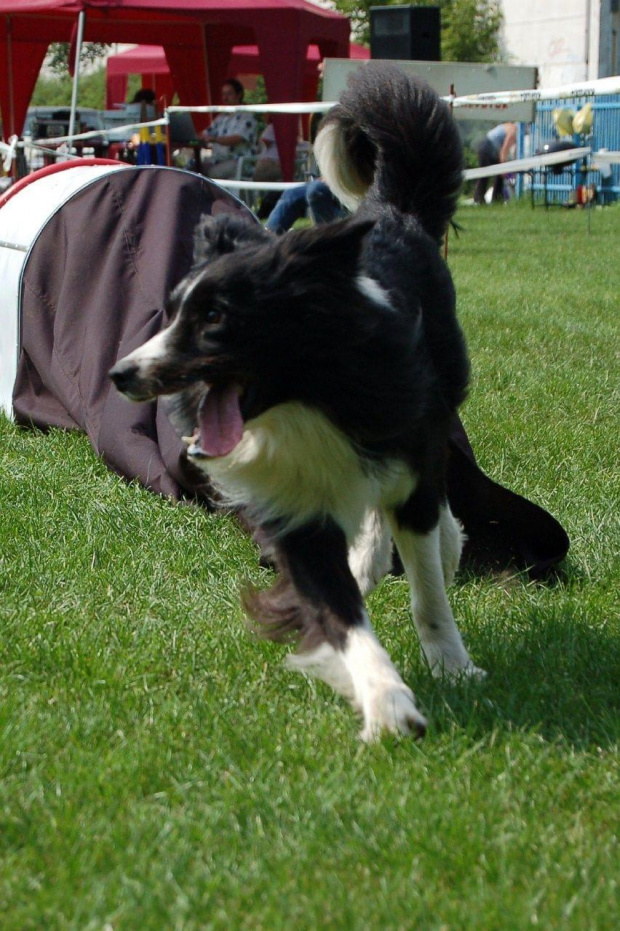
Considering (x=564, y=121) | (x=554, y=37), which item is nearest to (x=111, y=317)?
(x=564, y=121)

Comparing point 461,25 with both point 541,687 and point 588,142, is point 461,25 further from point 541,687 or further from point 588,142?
point 541,687

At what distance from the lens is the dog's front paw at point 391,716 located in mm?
2838

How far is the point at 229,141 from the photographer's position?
17.8 m

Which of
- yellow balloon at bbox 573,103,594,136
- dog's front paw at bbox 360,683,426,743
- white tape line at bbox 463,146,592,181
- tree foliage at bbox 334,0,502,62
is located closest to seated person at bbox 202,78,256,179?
white tape line at bbox 463,146,592,181

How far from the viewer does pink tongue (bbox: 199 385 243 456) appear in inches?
116

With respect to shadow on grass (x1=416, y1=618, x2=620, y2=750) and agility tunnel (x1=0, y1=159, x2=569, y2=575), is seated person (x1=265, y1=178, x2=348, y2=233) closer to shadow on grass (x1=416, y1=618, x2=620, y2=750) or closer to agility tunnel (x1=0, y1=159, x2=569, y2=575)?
agility tunnel (x1=0, y1=159, x2=569, y2=575)

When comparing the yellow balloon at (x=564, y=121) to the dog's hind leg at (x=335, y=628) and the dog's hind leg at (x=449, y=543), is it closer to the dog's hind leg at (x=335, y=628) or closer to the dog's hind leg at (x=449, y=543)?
the dog's hind leg at (x=449, y=543)

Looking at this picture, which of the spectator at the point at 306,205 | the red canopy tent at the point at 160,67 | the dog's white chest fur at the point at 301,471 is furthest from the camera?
the red canopy tent at the point at 160,67

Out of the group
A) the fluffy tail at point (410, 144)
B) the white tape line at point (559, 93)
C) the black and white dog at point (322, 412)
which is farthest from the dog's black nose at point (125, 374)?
the white tape line at point (559, 93)

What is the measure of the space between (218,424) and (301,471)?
0.29 meters

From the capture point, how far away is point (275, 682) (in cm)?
329

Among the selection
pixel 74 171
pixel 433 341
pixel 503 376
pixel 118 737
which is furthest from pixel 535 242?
pixel 118 737

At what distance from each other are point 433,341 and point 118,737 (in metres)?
1.62

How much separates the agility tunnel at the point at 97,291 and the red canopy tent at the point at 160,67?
16.5 meters
